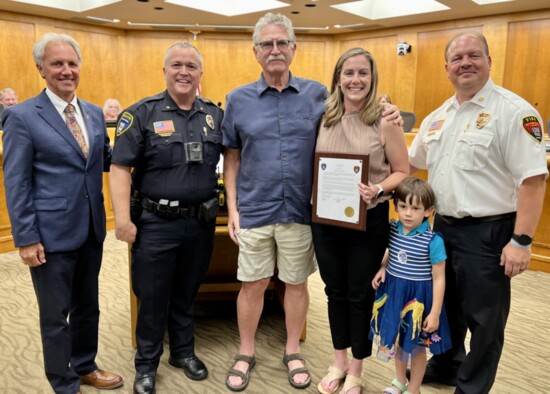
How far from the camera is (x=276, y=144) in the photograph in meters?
2.03

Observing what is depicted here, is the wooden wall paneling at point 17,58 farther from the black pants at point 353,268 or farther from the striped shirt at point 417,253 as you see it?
the striped shirt at point 417,253

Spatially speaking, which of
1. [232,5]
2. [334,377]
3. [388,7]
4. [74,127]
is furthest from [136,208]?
[388,7]

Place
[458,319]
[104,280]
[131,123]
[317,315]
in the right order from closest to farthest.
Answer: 1. [131,123]
2. [458,319]
3. [317,315]
4. [104,280]

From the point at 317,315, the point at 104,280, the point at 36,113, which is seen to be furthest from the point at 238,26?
the point at 36,113

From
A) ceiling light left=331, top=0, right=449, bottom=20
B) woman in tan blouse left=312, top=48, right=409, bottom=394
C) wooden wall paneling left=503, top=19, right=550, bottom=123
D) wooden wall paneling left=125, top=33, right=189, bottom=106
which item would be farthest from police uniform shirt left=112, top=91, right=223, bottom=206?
wooden wall paneling left=125, top=33, right=189, bottom=106

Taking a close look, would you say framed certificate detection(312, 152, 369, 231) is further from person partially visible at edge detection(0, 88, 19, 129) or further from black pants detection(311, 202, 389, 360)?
person partially visible at edge detection(0, 88, 19, 129)

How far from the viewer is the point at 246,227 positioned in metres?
2.13

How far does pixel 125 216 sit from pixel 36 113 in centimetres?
55

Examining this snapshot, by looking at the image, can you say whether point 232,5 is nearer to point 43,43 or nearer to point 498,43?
point 498,43

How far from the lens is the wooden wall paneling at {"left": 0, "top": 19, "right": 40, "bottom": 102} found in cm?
777

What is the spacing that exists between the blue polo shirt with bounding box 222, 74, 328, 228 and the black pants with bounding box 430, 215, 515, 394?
65 cm

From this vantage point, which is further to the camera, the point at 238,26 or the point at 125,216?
the point at 238,26

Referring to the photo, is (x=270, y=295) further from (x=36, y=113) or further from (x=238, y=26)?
(x=238, y=26)

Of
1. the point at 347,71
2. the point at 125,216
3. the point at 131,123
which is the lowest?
the point at 125,216
